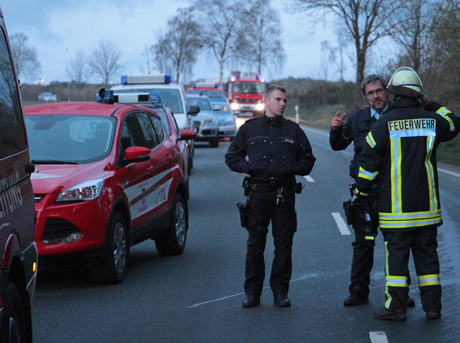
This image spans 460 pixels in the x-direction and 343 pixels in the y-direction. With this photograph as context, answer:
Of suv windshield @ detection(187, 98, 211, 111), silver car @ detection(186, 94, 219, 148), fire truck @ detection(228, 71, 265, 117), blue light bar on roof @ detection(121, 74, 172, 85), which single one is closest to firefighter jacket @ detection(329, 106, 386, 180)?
blue light bar on roof @ detection(121, 74, 172, 85)

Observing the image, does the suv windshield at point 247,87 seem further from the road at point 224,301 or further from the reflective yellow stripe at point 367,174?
the reflective yellow stripe at point 367,174

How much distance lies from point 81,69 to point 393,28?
39.8 m

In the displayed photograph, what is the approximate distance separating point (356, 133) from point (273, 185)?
79 centimetres

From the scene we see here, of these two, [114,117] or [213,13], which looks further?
[213,13]

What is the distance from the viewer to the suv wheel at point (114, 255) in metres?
7.46

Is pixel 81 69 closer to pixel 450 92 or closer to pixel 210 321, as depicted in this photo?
pixel 210 321

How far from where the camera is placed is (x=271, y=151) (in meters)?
6.70

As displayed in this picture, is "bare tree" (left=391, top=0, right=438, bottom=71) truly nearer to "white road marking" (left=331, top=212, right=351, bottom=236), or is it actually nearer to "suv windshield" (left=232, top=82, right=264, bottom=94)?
"suv windshield" (left=232, top=82, right=264, bottom=94)

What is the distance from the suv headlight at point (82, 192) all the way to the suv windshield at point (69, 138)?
1.55 feet

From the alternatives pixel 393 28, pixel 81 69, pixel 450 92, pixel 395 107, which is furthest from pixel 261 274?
pixel 393 28

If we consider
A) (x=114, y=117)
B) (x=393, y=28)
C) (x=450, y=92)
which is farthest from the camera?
(x=393, y=28)

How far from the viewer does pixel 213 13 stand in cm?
8406

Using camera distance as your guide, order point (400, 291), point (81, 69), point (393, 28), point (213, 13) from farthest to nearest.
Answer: point (213, 13), point (393, 28), point (81, 69), point (400, 291)

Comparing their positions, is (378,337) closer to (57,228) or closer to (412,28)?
(57,228)
